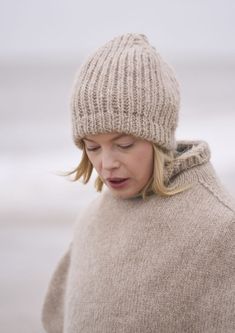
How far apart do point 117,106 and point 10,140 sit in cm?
103

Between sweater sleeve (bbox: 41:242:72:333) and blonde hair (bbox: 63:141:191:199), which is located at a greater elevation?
blonde hair (bbox: 63:141:191:199)

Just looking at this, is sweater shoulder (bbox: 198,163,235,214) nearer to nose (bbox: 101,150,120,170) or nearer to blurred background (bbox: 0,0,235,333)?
nose (bbox: 101,150,120,170)

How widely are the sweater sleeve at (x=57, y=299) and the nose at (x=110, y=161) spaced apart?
35 cm

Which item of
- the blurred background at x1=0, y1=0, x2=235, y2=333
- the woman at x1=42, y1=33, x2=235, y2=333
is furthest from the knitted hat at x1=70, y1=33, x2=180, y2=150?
the blurred background at x1=0, y1=0, x2=235, y2=333

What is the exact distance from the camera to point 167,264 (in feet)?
2.42

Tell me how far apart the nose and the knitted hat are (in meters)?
0.04

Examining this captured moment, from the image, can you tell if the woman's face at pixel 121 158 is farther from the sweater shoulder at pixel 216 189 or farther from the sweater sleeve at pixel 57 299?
the sweater sleeve at pixel 57 299

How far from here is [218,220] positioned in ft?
2.39

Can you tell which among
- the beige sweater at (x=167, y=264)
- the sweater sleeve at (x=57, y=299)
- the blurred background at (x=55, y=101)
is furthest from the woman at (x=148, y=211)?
the blurred background at (x=55, y=101)

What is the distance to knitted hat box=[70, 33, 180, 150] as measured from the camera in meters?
0.73

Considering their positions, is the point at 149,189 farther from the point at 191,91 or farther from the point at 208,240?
the point at 191,91

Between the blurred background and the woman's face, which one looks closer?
the woman's face

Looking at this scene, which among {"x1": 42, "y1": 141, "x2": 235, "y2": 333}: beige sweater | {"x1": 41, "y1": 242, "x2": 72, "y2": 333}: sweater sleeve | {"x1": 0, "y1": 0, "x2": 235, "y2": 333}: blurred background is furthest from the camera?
{"x1": 0, "y1": 0, "x2": 235, "y2": 333}: blurred background

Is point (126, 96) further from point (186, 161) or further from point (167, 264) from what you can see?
point (167, 264)
